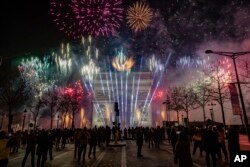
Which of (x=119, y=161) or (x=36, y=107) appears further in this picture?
(x=36, y=107)

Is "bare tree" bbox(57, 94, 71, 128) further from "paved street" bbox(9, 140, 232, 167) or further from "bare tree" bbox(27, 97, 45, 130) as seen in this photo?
"paved street" bbox(9, 140, 232, 167)

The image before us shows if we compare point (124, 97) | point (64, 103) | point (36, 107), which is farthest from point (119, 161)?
point (124, 97)

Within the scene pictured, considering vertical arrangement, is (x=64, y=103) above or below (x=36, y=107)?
above

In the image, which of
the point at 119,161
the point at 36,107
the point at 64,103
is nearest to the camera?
the point at 119,161

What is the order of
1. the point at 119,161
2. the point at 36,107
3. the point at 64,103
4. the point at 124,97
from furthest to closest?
1. the point at 124,97
2. the point at 64,103
3. the point at 36,107
4. the point at 119,161

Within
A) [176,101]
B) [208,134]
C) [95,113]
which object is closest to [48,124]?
[95,113]

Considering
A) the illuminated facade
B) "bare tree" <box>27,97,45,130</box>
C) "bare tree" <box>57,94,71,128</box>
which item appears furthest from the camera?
the illuminated facade

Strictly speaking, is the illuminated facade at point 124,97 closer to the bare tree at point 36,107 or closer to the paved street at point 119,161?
the bare tree at point 36,107

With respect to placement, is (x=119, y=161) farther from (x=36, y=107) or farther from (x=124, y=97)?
(x=124, y=97)

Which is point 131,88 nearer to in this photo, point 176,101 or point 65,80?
point 65,80

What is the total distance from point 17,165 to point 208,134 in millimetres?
11763

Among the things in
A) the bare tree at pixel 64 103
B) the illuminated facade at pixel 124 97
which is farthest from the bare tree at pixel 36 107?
the illuminated facade at pixel 124 97

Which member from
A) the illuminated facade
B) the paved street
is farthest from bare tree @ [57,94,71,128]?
the paved street

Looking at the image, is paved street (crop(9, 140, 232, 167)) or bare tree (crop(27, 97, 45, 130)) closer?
paved street (crop(9, 140, 232, 167))
